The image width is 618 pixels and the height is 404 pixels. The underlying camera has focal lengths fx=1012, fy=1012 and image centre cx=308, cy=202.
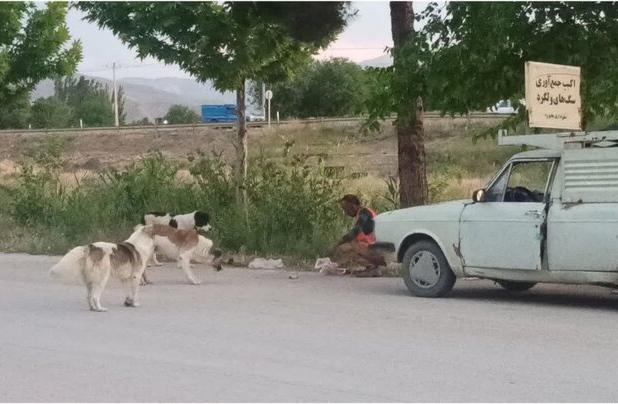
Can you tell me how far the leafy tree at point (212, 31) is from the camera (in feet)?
54.9

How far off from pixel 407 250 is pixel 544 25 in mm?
4082

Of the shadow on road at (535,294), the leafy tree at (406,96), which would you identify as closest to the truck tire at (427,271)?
the shadow on road at (535,294)

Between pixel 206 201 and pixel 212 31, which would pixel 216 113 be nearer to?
pixel 206 201

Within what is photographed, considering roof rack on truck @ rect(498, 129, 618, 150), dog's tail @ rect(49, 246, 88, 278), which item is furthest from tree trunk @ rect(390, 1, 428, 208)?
dog's tail @ rect(49, 246, 88, 278)

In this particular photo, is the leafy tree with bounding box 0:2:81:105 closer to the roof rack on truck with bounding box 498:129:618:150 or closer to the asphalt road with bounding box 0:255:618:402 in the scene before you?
the asphalt road with bounding box 0:255:618:402

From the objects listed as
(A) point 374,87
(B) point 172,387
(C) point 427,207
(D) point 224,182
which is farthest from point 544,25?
(B) point 172,387

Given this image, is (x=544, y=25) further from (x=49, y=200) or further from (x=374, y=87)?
(x=49, y=200)

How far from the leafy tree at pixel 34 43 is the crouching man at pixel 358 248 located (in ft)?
42.3

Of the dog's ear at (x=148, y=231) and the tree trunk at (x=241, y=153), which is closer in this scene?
the dog's ear at (x=148, y=231)

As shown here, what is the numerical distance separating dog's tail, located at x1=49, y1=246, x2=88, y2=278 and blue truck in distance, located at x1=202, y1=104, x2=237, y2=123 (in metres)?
73.9

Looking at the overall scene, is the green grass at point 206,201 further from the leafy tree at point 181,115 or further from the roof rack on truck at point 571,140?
the leafy tree at point 181,115

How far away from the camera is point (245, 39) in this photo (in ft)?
55.8

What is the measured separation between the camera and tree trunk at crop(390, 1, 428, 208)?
51.5 ft

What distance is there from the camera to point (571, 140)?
11.2 metres
